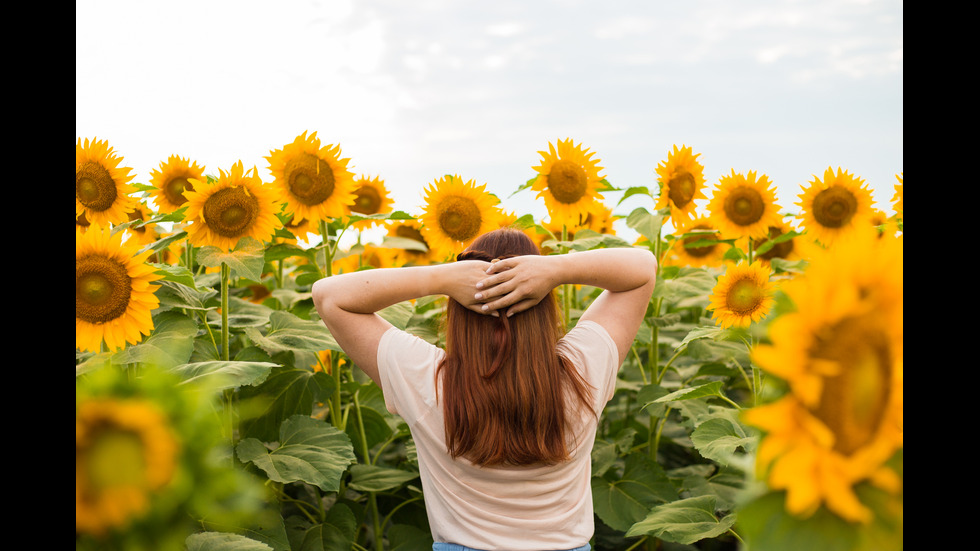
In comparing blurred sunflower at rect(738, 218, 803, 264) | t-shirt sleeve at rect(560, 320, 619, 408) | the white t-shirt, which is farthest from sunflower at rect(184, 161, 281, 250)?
blurred sunflower at rect(738, 218, 803, 264)

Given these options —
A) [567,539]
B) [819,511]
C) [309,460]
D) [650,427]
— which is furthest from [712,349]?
[819,511]

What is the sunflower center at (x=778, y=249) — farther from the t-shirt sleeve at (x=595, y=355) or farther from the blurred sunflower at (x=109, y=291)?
the blurred sunflower at (x=109, y=291)

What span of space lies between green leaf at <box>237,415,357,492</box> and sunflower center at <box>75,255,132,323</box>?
2.14 feet

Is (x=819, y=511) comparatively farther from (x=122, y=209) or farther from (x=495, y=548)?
(x=122, y=209)

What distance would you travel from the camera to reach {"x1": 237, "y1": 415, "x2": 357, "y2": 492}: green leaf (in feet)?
7.11

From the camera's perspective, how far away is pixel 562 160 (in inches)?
132

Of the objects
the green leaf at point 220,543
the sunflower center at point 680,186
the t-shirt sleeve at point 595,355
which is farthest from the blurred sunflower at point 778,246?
the green leaf at point 220,543

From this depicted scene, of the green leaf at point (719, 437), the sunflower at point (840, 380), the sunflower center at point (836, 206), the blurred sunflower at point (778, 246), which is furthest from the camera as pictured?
the blurred sunflower at point (778, 246)

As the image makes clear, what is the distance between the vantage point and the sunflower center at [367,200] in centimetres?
378

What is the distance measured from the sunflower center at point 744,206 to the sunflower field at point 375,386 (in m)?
0.01

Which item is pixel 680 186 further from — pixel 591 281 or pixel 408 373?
pixel 408 373

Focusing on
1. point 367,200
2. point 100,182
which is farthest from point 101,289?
point 367,200

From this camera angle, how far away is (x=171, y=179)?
296 centimetres

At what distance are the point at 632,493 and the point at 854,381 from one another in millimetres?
2604
